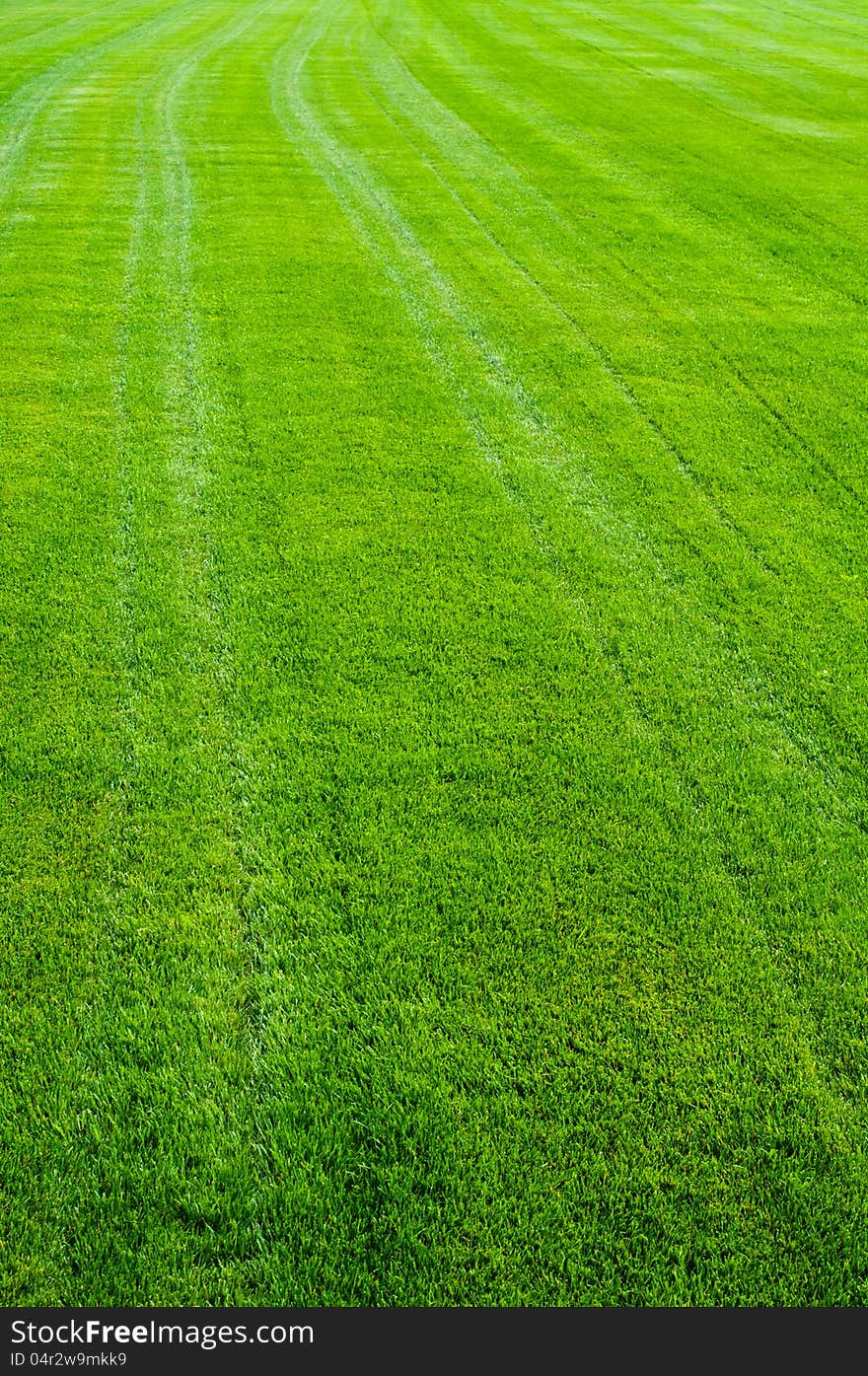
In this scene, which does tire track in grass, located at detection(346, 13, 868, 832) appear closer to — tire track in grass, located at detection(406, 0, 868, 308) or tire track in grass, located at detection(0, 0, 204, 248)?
tire track in grass, located at detection(406, 0, 868, 308)

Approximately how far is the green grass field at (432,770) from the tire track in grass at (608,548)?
0.07 ft

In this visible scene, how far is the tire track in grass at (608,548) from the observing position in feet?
9.91

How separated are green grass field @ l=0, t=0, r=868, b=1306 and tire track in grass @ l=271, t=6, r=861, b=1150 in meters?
0.02

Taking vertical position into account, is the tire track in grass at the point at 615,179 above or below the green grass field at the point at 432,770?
above

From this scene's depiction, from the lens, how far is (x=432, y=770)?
3746 millimetres

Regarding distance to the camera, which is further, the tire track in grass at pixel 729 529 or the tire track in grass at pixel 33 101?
the tire track in grass at pixel 33 101

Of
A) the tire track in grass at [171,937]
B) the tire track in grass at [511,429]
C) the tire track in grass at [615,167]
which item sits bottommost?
the tire track in grass at [171,937]

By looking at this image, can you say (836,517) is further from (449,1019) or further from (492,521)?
(449,1019)

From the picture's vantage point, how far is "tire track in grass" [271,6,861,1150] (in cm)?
302

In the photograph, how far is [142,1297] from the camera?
89.7 inches

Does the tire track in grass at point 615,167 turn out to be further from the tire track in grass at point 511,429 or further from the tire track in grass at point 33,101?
the tire track in grass at point 33,101

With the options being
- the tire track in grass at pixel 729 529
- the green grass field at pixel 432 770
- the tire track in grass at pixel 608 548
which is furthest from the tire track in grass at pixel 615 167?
the tire track in grass at pixel 608 548

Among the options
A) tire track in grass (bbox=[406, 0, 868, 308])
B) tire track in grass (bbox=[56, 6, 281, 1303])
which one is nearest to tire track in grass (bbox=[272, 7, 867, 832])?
tire track in grass (bbox=[56, 6, 281, 1303])

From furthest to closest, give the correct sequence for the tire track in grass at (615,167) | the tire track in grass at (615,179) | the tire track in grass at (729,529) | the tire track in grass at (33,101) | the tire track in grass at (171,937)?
the tire track in grass at (33,101), the tire track in grass at (615,167), the tire track in grass at (615,179), the tire track in grass at (729,529), the tire track in grass at (171,937)
